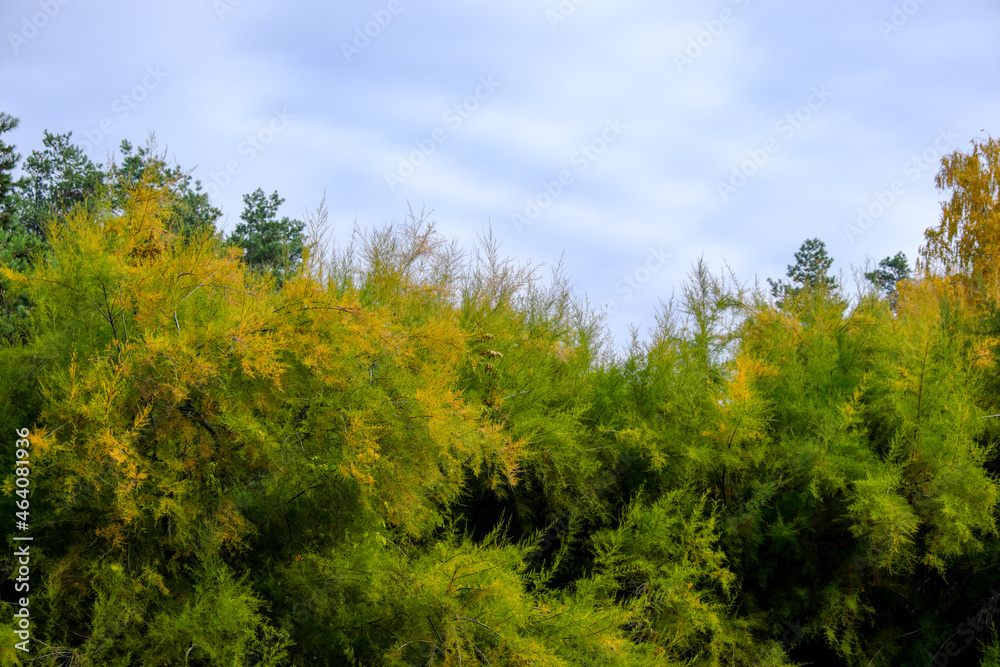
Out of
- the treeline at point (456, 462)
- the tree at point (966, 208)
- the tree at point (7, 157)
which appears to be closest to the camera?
the treeline at point (456, 462)

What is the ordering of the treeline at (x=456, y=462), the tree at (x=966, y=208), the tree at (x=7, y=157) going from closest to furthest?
the treeline at (x=456, y=462), the tree at (x=7, y=157), the tree at (x=966, y=208)

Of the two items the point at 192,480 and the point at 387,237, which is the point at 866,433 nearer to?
the point at 387,237

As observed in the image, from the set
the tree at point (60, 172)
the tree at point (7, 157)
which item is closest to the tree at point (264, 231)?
the tree at point (60, 172)

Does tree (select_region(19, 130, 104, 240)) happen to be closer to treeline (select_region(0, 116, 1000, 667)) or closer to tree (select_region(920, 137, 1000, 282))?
treeline (select_region(0, 116, 1000, 667))

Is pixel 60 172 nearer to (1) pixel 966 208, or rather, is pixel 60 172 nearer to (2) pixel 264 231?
(2) pixel 264 231

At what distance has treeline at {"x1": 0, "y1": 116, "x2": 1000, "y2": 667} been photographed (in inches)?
214

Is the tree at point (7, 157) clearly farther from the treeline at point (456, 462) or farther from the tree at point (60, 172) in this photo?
the tree at point (60, 172)

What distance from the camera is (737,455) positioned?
324 inches

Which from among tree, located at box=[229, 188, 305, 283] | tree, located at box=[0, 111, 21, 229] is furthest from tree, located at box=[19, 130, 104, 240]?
tree, located at box=[0, 111, 21, 229]

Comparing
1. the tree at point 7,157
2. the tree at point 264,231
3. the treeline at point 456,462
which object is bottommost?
the treeline at point 456,462

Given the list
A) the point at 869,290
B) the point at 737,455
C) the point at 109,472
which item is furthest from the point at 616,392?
the point at 109,472

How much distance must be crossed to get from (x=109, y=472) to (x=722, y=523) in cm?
572

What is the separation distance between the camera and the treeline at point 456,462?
17.8 ft

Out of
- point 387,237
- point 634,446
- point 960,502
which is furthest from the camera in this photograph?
point 387,237
